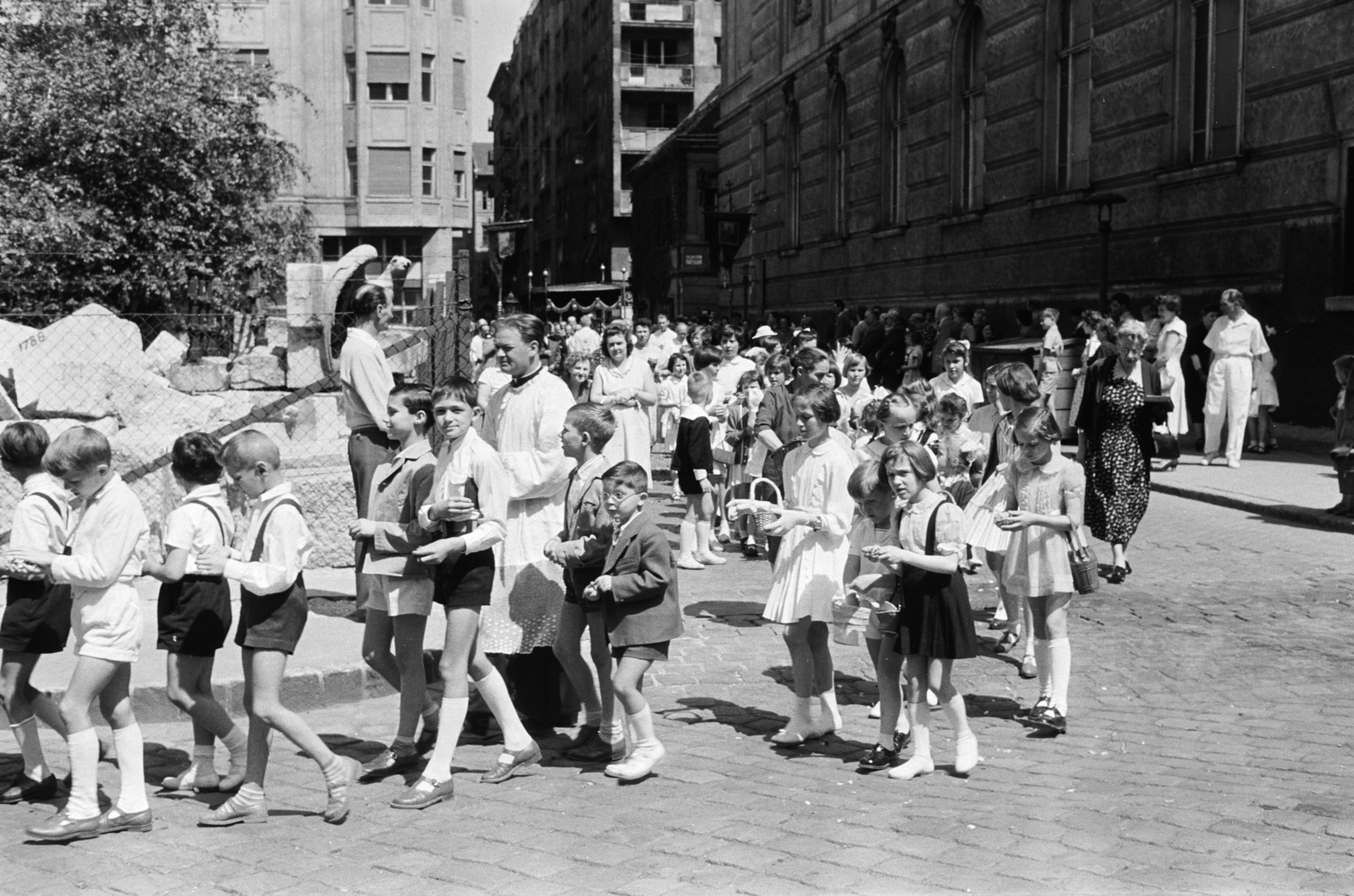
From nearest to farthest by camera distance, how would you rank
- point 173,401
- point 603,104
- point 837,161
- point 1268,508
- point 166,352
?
point 1268,508
point 173,401
point 166,352
point 837,161
point 603,104

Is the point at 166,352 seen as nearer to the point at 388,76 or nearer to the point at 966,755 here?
the point at 966,755

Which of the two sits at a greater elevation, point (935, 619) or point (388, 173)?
point (388, 173)

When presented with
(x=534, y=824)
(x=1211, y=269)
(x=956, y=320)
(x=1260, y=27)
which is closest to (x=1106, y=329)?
(x=1211, y=269)

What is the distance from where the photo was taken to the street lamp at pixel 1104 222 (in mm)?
22059

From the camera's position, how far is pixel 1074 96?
25.5 metres

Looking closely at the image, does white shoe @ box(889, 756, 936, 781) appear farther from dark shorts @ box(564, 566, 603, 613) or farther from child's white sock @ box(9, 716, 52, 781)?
child's white sock @ box(9, 716, 52, 781)

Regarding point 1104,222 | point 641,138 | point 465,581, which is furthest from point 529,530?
point 641,138

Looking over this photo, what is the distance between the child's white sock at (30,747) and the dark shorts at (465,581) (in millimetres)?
1742

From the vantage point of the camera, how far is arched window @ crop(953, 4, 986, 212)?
96.9ft

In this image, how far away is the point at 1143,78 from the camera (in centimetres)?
2270

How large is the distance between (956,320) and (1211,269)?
5.39 meters

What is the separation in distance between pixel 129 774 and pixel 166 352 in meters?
15.3

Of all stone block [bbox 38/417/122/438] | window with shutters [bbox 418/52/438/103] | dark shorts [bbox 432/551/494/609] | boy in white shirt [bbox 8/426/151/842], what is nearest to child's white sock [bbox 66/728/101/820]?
boy in white shirt [bbox 8/426/151/842]

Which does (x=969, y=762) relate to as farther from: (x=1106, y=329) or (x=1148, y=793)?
(x=1106, y=329)
